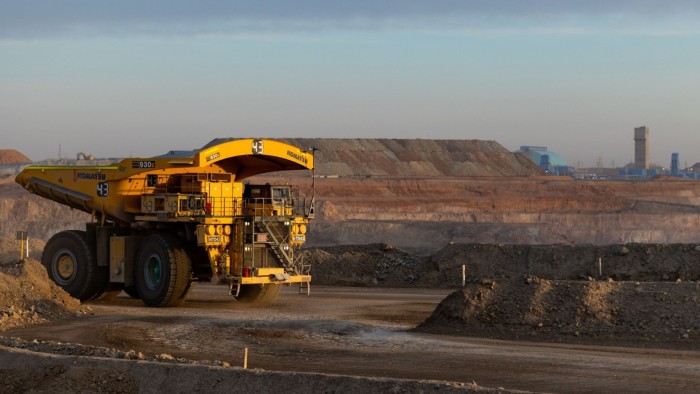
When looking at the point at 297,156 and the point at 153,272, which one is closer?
the point at 153,272

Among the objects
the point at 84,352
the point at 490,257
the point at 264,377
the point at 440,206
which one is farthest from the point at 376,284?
the point at 440,206

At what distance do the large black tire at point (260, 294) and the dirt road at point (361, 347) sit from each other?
32 centimetres

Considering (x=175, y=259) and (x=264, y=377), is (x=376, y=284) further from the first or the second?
(x=264, y=377)

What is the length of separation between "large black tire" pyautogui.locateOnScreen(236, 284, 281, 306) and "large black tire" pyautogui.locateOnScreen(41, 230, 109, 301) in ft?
11.7

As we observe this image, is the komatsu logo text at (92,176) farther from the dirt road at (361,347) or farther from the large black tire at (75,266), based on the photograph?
the dirt road at (361,347)

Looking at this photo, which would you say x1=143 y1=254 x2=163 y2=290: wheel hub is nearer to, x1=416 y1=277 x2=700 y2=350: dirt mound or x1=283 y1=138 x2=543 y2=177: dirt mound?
x1=416 y1=277 x2=700 y2=350: dirt mound

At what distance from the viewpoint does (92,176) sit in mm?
27359

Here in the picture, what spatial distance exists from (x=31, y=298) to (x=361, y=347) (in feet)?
28.1

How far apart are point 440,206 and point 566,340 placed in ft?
206

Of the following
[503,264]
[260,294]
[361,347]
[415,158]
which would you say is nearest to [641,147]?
[415,158]

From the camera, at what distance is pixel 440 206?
83.5 meters

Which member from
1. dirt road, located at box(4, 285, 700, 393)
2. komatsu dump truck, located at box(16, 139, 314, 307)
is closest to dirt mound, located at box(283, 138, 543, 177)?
komatsu dump truck, located at box(16, 139, 314, 307)

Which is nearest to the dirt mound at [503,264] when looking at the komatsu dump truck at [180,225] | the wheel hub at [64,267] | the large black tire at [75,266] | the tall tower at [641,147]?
the komatsu dump truck at [180,225]

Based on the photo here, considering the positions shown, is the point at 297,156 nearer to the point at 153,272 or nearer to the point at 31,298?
the point at 153,272
